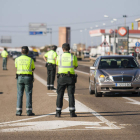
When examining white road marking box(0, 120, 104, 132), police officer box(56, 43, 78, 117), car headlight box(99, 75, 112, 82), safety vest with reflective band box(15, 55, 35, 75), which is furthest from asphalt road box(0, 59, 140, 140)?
car headlight box(99, 75, 112, 82)

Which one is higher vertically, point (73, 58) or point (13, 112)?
point (73, 58)

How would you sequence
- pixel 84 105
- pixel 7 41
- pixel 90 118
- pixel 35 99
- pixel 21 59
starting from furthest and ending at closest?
pixel 7 41 < pixel 35 99 < pixel 84 105 < pixel 21 59 < pixel 90 118

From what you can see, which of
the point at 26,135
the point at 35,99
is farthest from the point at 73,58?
the point at 35,99

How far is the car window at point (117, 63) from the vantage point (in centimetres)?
1595

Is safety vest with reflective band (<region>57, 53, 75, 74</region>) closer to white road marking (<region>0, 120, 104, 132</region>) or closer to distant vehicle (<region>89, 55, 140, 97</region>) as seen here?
white road marking (<region>0, 120, 104, 132</region>)

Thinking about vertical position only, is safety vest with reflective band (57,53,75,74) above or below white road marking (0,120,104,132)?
above

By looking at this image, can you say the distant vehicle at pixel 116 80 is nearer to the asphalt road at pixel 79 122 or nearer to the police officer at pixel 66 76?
the asphalt road at pixel 79 122

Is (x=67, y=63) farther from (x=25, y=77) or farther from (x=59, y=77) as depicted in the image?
(x=25, y=77)

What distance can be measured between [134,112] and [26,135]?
13.7 ft

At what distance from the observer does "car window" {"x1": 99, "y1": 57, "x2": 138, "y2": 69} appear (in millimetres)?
15947

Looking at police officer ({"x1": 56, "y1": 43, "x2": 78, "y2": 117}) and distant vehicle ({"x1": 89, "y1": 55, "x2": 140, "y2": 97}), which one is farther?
distant vehicle ({"x1": 89, "y1": 55, "x2": 140, "y2": 97})

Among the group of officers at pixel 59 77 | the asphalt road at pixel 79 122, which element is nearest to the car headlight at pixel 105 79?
the asphalt road at pixel 79 122

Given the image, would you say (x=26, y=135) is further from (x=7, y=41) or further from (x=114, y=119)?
(x=7, y=41)

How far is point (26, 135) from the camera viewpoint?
25.8 ft
